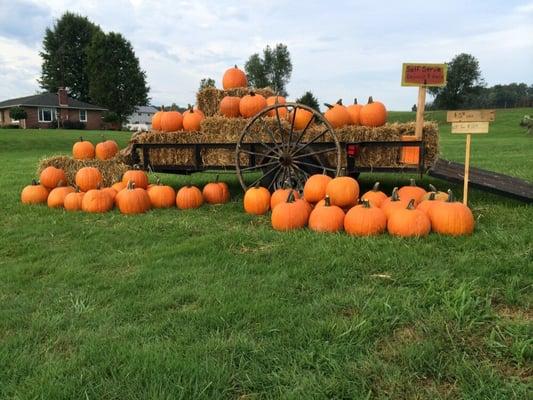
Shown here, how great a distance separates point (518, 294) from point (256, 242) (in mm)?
2412

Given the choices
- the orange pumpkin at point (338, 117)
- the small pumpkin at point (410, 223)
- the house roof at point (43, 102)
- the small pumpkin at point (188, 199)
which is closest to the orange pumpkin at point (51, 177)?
the small pumpkin at point (188, 199)

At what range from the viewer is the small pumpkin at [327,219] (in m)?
4.87

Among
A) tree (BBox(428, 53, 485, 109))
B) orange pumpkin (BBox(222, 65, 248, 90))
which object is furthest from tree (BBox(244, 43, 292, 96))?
orange pumpkin (BBox(222, 65, 248, 90))

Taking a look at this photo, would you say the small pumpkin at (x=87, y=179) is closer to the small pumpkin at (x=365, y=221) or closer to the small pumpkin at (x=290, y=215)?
the small pumpkin at (x=290, y=215)

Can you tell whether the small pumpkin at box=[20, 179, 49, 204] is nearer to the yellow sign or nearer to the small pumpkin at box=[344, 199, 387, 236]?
the small pumpkin at box=[344, 199, 387, 236]

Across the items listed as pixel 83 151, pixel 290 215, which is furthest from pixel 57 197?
pixel 290 215

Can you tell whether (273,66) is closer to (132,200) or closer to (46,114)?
(46,114)

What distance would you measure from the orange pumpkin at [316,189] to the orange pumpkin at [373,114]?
1.31 m

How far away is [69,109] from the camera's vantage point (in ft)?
181

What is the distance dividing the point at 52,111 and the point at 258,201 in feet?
183

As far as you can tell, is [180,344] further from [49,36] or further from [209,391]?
[49,36]

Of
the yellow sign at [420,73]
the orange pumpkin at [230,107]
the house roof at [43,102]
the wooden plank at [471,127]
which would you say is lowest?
the wooden plank at [471,127]

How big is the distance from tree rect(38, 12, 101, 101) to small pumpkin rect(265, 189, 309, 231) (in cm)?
6477

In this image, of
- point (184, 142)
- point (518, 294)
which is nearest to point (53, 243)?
point (184, 142)
